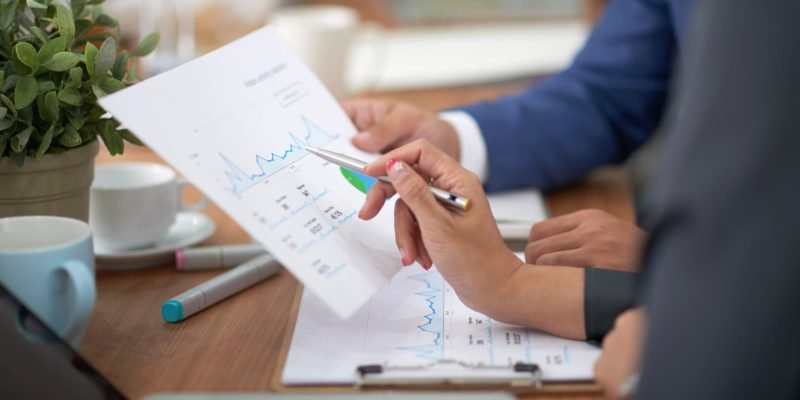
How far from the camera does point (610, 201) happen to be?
1.17 m

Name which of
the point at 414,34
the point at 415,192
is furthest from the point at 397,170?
the point at 414,34

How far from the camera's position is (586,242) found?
83cm

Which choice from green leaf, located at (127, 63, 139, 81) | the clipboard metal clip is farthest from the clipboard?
green leaf, located at (127, 63, 139, 81)

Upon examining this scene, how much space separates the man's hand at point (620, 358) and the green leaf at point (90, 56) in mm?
454

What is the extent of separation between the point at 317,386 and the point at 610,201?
60 centimetres

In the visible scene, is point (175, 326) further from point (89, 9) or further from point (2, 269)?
point (89, 9)

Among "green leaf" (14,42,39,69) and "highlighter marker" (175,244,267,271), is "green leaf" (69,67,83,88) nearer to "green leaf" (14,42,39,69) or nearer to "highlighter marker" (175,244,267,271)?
"green leaf" (14,42,39,69)

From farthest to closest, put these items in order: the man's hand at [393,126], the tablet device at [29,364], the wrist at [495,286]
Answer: the man's hand at [393,126], the wrist at [495,286], the tablet device at [29,364]

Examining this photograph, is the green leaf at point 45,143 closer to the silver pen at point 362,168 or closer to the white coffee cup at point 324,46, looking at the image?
the silver pen at point 362,168

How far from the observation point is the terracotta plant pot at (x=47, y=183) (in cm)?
80

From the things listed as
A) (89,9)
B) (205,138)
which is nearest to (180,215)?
(89,9)

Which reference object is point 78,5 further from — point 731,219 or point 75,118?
point 731,219

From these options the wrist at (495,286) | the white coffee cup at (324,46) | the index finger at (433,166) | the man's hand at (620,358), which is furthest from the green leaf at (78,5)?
the white coffee cup at (324,46)

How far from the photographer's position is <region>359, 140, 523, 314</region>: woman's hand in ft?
2.33
